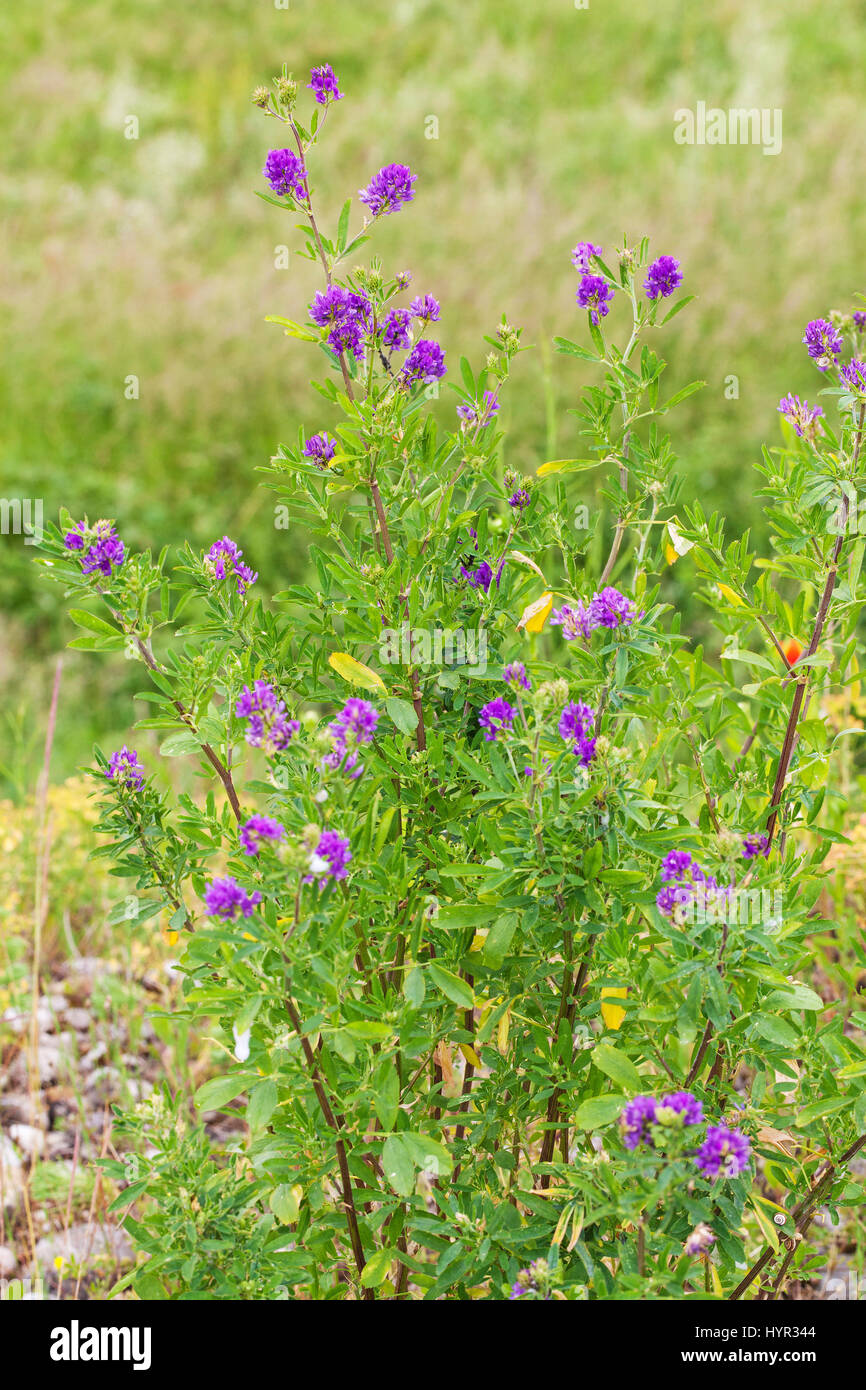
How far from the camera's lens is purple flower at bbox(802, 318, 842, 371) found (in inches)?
72.2

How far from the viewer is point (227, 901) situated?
1.43 meters

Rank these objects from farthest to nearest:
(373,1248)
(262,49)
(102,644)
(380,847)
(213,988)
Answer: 1. (262,49)
2. (373,1248)
3. (102,644)
4. (380,847)
5. (213,988)

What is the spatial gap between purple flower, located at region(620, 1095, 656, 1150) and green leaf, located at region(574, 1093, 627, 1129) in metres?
0.13

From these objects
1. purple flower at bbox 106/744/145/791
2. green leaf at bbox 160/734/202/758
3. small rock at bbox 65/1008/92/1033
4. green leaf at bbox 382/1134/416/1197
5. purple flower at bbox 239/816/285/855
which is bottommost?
small rock at bbox 65/1008/92/1033

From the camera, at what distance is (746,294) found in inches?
300

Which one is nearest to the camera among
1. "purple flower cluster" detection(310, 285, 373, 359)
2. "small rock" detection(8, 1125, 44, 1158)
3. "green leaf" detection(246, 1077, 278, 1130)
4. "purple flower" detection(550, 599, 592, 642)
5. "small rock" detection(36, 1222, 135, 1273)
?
"green leaf" detection(246, 1077, 278, 1130)

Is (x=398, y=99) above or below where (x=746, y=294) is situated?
above

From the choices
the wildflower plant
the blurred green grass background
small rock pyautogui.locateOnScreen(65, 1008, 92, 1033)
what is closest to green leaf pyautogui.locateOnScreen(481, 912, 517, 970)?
the wildflower plant

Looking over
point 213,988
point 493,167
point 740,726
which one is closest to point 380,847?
point 213,988

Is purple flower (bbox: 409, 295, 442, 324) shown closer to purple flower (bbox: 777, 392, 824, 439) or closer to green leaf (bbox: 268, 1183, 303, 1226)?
purple flower (bbox: 777, 392, 824, 439)

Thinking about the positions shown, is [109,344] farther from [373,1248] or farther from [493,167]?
[373,1248]

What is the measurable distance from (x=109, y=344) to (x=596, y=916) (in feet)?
22.7

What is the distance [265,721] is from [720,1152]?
0.73 m

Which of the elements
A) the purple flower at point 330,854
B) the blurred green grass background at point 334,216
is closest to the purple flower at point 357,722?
the purple flower at point 330,854
